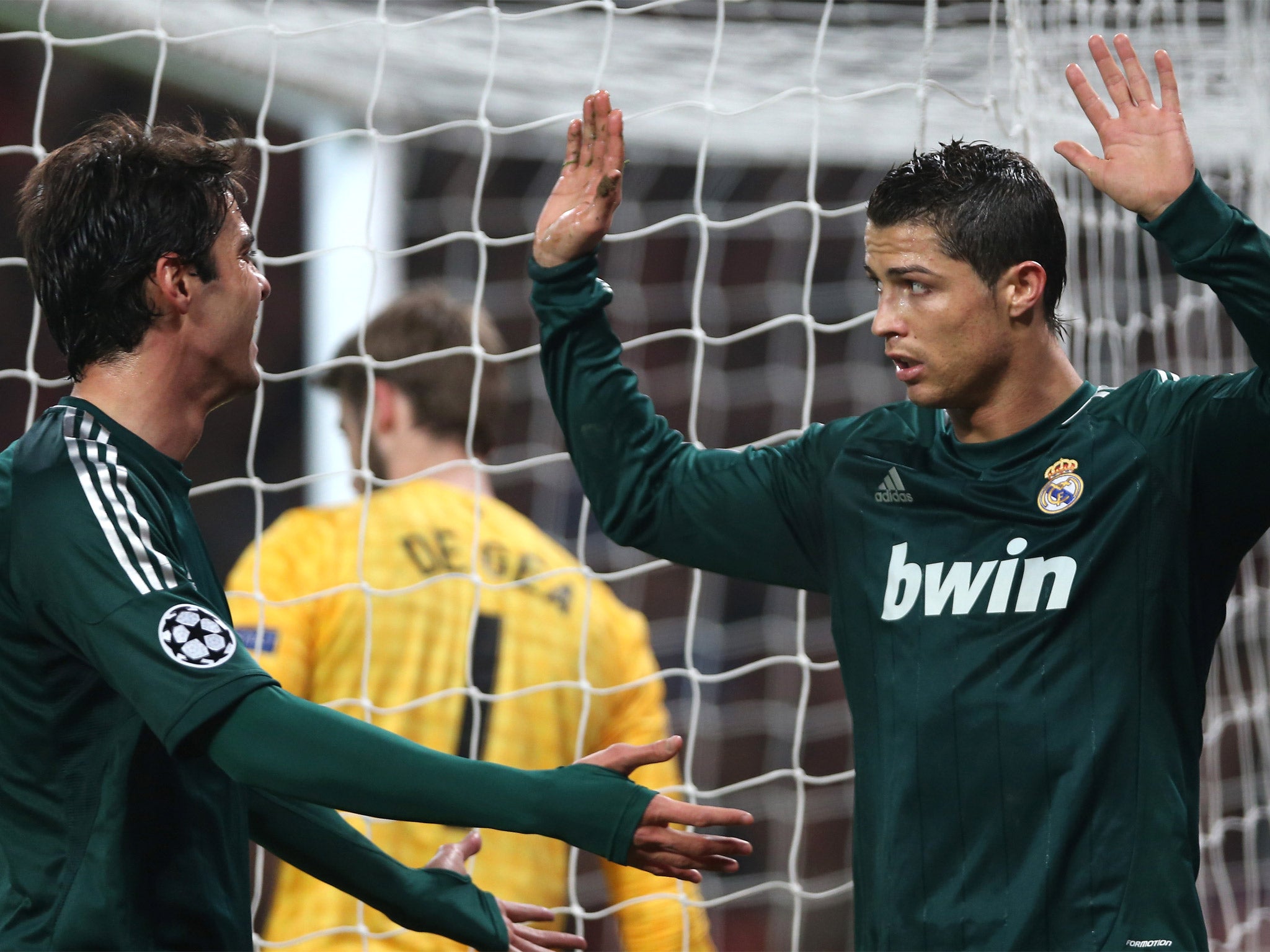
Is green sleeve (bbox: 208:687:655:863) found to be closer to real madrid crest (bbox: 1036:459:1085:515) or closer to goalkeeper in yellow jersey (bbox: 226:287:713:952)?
real madrid crest (bbox: 1036:459:1085:515)

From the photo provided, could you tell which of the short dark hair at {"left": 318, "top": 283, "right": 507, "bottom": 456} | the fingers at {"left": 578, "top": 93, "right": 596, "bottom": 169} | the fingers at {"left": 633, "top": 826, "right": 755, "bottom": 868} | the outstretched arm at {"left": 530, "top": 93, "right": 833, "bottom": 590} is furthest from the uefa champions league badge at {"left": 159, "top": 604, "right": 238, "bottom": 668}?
the short dark hair at {"left": 318, "top": 283, "right": 507, "bottom": 456}

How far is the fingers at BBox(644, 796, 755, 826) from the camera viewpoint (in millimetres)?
1364

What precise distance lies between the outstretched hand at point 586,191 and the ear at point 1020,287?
20.8 inches

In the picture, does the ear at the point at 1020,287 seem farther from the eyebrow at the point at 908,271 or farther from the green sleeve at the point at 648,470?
the green sleeve at the point at 648,470

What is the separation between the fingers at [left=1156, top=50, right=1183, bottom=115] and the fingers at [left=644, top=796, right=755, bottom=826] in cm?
96

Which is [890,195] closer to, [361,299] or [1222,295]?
[1222,295]

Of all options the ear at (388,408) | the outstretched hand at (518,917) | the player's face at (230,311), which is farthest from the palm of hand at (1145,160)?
the ear at (388,408)

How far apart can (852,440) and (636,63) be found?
→ 89.9 inches

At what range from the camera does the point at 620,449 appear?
1917 millimetres

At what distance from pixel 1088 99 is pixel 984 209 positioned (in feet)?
0.57

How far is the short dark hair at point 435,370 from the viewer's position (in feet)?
9.36

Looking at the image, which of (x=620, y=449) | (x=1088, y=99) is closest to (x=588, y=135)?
(x=620, y=449)

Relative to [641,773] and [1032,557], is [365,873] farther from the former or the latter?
[641,773]

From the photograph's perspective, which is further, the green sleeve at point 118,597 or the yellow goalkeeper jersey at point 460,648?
the yellow goalkeeper jersey at point 460,648
